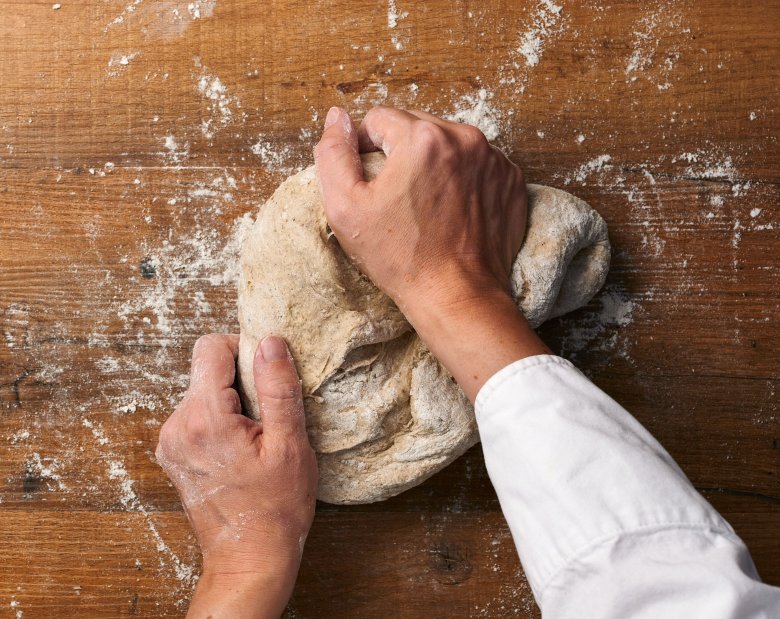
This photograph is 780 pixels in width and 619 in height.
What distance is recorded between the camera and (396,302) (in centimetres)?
108

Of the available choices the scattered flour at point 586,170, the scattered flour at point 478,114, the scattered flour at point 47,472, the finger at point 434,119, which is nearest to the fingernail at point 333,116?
the finger at point 434,119

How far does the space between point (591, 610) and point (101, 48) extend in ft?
4.67

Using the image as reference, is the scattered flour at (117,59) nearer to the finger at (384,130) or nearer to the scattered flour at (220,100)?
the scattered flour at (220,100)

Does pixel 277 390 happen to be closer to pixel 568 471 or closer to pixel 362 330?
pixel 362 330

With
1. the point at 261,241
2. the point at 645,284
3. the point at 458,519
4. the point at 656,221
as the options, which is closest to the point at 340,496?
the point at 458,519

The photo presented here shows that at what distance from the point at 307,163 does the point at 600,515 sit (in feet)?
3.02

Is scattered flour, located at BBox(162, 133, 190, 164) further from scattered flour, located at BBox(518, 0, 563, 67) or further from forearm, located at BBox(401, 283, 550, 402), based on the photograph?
scattered flour, located at BBox(518, 0, 563, 67)

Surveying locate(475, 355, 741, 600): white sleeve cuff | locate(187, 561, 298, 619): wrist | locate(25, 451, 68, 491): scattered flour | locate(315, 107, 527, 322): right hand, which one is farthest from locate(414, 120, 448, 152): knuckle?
locate(25, 451, 68, 491): scattered flour

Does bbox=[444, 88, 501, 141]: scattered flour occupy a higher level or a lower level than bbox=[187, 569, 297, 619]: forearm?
higher

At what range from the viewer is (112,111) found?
1.35 metres

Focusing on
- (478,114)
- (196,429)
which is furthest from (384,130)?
(196,429)

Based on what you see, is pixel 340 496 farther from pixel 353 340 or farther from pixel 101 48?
pixel 101 48

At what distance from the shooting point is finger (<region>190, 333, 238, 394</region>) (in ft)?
3.85

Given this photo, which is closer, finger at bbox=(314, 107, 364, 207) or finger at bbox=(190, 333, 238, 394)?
finger at bbox=(314, 107, 364, 207)
